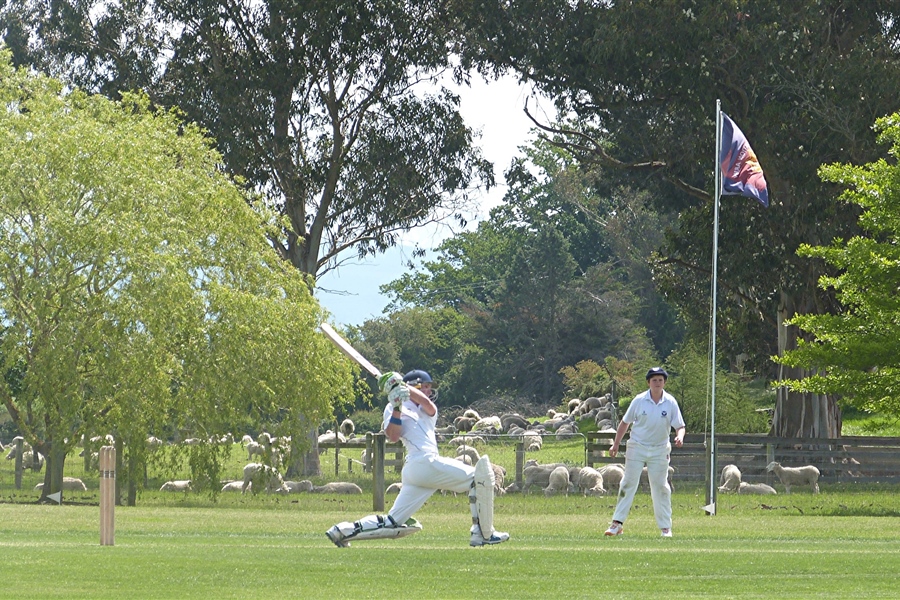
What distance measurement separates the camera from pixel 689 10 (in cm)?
3722

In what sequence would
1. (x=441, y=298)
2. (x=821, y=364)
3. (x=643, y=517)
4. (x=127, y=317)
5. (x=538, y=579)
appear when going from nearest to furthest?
(x=538, y=579)
(x=643, y=517)
(x=821, y=364)
(x=127, y=317)
(x=441, y=298)

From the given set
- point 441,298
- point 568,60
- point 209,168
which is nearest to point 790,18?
point 568,60

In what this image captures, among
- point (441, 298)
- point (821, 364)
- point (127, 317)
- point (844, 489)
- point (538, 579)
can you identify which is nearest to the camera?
point (538, 579)

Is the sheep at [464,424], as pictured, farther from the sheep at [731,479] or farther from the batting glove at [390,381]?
the batting glove at [390,381]

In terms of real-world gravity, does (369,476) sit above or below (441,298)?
below

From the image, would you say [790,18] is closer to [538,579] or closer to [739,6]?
[739,6]

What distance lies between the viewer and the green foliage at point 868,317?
26031 mm

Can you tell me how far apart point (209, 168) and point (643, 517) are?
17.1m

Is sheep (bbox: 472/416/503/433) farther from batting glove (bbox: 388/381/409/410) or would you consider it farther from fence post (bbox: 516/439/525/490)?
batting glove (bbox: 388/381/409/410)

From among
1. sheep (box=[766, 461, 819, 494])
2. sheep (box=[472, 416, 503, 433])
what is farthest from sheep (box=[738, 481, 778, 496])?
sheep (box=[472, 416, 503, 433])

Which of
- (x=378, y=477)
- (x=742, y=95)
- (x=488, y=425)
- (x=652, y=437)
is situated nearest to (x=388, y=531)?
(x=652, y=437)

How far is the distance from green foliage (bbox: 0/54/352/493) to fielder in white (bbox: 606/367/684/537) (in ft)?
46.2

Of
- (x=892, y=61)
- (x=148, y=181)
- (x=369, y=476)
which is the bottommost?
(x=369, y=476)

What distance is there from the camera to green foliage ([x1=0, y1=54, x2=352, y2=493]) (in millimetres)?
29172
